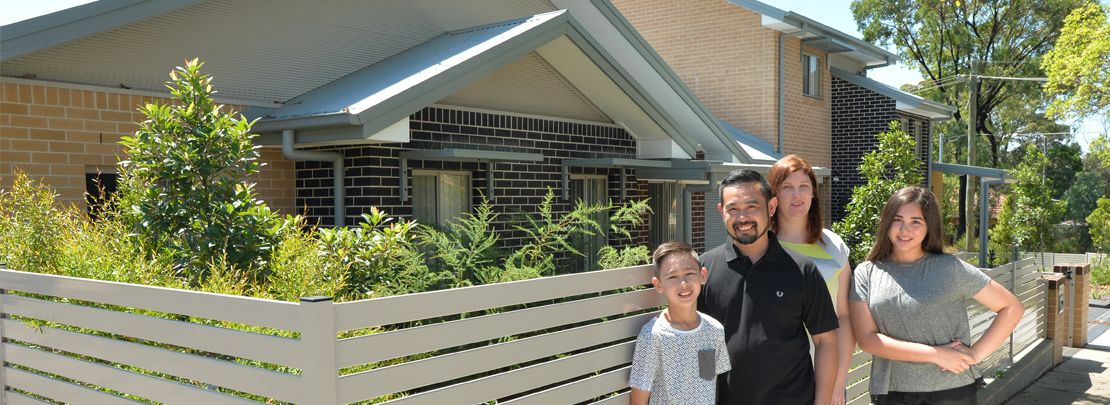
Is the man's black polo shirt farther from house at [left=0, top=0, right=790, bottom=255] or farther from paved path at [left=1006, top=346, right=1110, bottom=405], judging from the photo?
paved path at [left=1006, top=346, right=1110, bottom=405]

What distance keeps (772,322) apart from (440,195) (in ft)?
16.5

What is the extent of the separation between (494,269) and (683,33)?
537 inches

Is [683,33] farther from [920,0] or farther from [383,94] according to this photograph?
[920,0]

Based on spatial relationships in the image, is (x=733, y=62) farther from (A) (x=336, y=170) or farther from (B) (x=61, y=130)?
(B) (x=61, y=130)

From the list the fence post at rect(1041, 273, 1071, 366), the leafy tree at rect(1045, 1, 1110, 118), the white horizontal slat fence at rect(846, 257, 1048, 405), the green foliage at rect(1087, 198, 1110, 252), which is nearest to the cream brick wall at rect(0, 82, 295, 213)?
the white horizontal slat fence at rect(846, 257, 1048, 405)

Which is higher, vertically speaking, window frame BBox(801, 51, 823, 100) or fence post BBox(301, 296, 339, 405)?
window frame BBox(801, 51, 823, 100)

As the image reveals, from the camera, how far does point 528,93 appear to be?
8180 mm

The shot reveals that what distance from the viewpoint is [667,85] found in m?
9.41

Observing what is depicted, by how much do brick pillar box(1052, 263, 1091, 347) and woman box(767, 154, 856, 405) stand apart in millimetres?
8461

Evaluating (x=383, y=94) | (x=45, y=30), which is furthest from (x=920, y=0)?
(x=45, y=30)

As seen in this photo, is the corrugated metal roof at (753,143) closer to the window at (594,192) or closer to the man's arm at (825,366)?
the window at (594,192)

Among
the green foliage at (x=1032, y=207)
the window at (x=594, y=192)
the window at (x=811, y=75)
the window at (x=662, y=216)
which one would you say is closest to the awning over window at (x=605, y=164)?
the window at (x=594, y=192)

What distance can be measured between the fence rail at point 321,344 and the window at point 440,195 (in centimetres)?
367

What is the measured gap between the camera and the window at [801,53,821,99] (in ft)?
56.4
